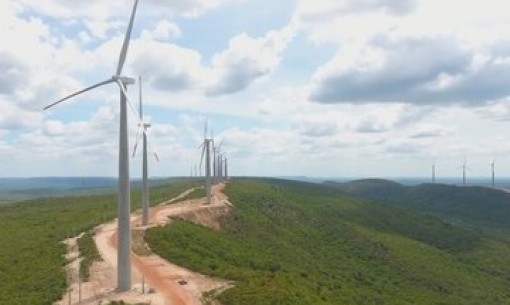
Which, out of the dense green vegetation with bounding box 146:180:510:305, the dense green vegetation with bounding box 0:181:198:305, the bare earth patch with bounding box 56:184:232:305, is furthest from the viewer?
the dense green vegetation with bounding box 146:180:510:305

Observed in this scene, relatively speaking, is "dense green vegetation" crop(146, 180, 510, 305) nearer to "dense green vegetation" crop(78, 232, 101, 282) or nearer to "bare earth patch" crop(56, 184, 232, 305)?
"bare earth patch" crop(56, 184, 232, 305)

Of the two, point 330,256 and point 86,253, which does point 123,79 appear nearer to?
point 86,253

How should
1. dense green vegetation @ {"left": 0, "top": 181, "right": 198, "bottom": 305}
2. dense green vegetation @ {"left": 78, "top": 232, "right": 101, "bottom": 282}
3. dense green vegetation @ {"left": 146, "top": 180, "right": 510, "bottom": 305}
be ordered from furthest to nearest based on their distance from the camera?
dense green vegetation @ {"left": 146, "top": 180, "right": 510, "bottom": 305} < dense green vegetation @ {"left": 78, "top": 232, "right": 101, "bottom": 282} < dense green vegetation @ {"left": 0, "top": 181, "right": 198, "bottom": 305}

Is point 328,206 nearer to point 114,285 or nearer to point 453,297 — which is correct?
point 453,297

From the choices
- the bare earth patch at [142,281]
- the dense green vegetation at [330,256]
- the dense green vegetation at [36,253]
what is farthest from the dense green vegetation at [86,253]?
the dense green vegetation at [330,256]

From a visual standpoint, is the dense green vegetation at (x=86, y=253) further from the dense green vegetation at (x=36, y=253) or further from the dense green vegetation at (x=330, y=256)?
the dense green vegetation at (x=330, y=256)

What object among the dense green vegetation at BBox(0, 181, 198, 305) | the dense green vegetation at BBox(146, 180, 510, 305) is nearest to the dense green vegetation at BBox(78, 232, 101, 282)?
the dense green vegetation at BBox(0, 181, 198, 305)

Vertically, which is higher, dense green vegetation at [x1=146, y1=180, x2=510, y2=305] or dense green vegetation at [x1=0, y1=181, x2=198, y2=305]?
dense green vegetation at [x1=0, y1=181, x2=198, y2=305]

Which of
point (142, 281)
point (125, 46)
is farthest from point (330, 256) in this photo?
point (125, 46)
